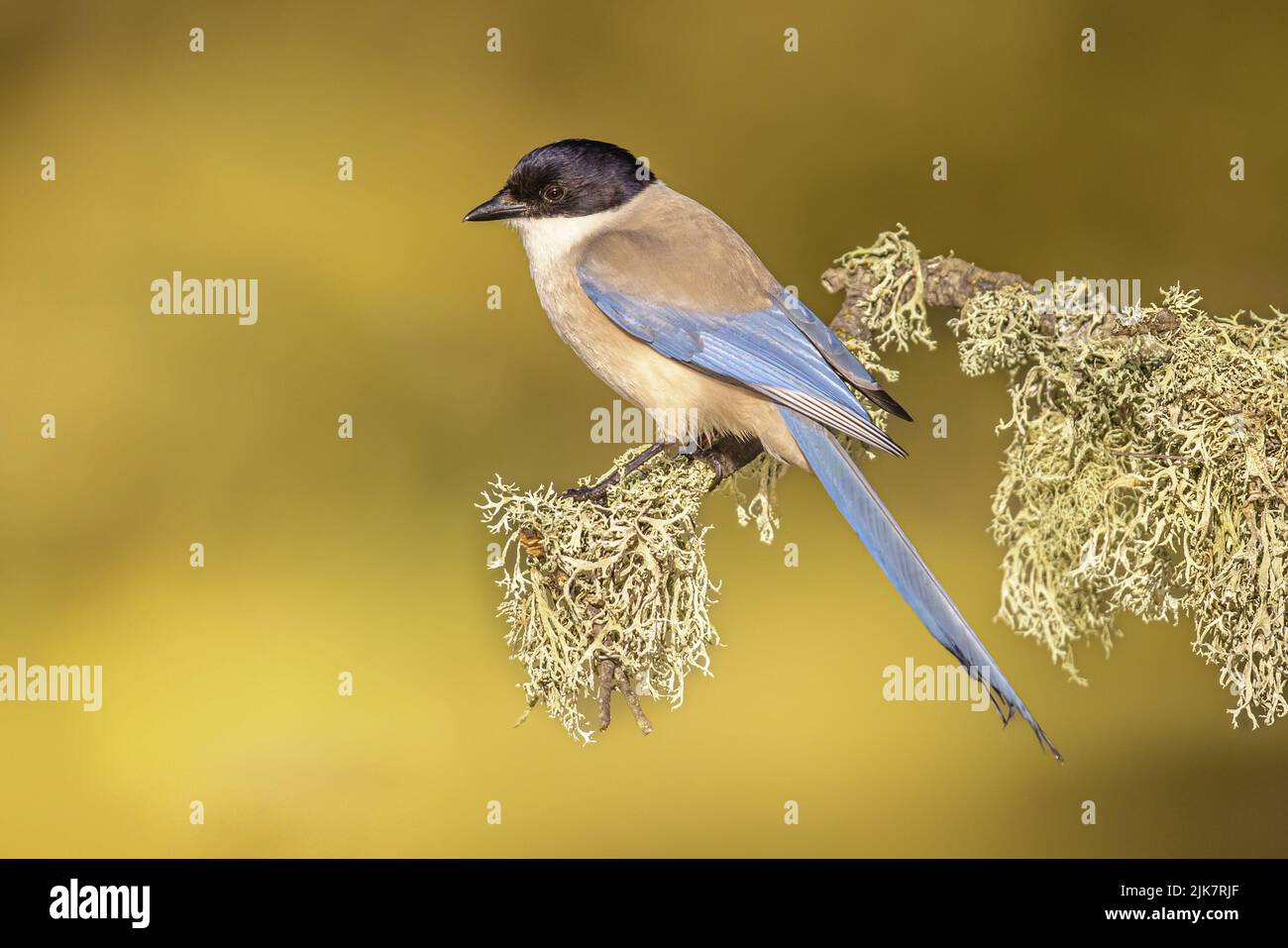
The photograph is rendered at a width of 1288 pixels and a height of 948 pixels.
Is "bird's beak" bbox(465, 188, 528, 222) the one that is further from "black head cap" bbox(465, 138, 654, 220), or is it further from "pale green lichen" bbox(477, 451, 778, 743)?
"pale green lichen" bbox(477, 451, 778, 743)

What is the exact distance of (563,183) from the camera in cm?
202

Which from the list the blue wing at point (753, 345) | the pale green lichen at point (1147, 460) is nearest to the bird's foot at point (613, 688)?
the blue wing at point (753, 345)

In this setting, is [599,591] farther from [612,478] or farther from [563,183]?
[563,183]

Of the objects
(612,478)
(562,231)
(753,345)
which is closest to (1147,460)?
(753,345)

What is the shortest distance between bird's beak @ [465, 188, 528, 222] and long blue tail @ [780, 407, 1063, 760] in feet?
1.84

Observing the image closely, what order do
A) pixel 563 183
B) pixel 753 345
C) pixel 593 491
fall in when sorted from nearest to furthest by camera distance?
1. pixel 593 491
2. pixel 753 345
3. pixel 563 183

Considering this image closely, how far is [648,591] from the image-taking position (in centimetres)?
169

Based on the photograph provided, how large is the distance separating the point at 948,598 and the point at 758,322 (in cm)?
54

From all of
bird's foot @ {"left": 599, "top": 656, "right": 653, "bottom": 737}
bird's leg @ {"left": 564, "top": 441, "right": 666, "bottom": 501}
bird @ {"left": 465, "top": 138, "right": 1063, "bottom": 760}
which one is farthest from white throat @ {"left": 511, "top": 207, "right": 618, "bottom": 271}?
bird's foot @ {"left": 599, "top": 656, "right": 653, "bottom": 737}

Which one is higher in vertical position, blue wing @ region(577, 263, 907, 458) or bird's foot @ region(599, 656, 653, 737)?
blue wing @ region(577, 263, 907, 458)

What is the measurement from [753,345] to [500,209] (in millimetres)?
488

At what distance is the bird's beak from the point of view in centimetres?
202

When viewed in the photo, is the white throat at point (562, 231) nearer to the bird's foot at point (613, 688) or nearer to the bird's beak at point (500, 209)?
the bird's beak at point (500, 209)

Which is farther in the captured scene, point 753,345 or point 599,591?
point 753,345
